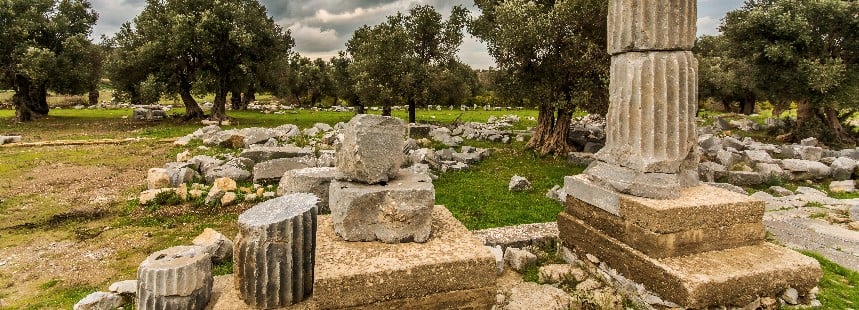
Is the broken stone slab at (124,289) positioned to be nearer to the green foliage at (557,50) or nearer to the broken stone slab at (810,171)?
the green foliage at (557,50)

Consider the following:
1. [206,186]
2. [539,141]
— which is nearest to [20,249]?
[206,186]

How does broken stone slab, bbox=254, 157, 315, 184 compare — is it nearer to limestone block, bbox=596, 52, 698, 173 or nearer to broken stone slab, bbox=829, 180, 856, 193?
limestone block, bbox=596, 52, 698, 173

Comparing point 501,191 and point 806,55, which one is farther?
point 806,55

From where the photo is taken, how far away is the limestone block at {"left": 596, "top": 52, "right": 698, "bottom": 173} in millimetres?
5305

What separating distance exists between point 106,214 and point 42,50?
20268 mm

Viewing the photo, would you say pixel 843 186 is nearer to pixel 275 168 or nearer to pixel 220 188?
pixel 275 168

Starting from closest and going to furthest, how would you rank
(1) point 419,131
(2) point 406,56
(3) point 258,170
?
(3) point 258,170 → (1) point 419,131 → (2) point 406,56

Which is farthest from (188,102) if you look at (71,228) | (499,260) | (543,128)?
(499,260)

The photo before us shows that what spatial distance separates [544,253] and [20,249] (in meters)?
7.95

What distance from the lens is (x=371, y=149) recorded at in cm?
461

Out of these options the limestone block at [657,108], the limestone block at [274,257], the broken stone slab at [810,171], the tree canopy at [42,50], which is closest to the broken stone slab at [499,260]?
the limestone block at [657,108]

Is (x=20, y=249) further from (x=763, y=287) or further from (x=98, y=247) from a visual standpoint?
(x=763, y=287)

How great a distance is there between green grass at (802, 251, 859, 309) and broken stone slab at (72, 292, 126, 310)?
24.4 ft

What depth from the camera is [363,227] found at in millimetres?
4445
